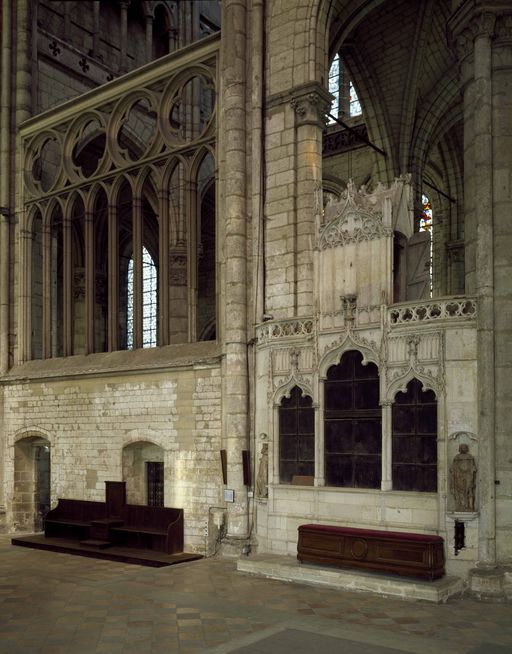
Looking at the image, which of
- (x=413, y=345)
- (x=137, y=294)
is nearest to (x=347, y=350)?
(x=413, y=345)

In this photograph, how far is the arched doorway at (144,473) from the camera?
16.6 m

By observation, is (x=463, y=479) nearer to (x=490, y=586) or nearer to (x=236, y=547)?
(x=490, y=586)

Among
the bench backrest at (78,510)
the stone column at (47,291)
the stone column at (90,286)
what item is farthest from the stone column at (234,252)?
the stone column at (47,291)

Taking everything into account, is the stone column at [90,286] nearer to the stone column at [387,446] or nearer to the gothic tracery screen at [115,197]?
the gothic tracery screen at [115,197]

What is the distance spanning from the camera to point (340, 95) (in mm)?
25625

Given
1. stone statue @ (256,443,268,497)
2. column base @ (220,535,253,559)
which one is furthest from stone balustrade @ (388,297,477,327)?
column base @ (220,535,253,559)

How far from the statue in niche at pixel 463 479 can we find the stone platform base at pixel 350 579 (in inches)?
43.7

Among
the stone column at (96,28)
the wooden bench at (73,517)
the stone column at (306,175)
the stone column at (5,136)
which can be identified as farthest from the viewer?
the stone column at (96,28)

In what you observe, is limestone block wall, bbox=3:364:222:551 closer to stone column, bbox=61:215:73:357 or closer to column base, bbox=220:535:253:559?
column base, bbox=220:535:253:559

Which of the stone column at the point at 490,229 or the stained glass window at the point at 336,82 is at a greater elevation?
the stained glass window at the point at 336,82

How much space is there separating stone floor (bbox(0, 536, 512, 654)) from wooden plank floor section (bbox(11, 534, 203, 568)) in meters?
1.03

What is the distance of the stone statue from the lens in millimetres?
13609

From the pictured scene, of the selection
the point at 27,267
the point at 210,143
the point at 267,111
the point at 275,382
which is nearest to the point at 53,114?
the point at 27,267

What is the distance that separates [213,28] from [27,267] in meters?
13.6
